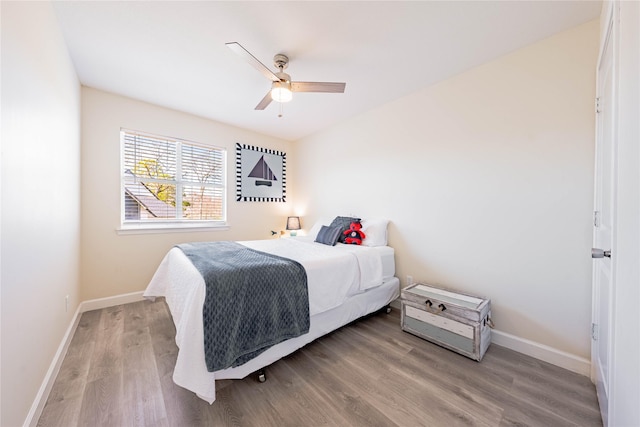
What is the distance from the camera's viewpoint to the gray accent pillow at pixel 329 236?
9.88 feet

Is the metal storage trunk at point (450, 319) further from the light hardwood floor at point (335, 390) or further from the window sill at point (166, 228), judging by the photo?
the window sill at point (166, 228)

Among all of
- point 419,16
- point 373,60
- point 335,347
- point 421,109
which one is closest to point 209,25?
point 373,60

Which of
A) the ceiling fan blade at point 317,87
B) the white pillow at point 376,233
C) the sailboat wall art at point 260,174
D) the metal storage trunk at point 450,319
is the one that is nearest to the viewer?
the metal storage trunk at point 450,319

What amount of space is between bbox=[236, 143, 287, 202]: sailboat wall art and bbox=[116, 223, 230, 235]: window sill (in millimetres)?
619

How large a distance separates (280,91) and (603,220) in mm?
2438

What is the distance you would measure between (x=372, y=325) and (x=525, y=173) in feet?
6.54

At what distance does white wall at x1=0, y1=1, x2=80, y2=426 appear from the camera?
3.46ft

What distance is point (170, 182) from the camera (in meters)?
3.41

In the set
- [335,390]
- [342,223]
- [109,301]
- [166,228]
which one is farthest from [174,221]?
[335,390]

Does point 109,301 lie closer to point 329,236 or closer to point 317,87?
point 329,236

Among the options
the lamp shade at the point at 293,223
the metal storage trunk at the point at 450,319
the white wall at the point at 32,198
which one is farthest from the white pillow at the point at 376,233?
the white wall at the point at 32,198

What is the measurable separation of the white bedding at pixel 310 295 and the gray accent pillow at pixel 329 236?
0.17m

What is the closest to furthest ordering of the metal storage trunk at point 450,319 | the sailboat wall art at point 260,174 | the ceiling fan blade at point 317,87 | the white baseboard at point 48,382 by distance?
the white baseboard at point 48,382 < the metal storage trunk at point 450,319 < the ceiling fan blade at point 317,87 < the sailboat wall art at point 260,174

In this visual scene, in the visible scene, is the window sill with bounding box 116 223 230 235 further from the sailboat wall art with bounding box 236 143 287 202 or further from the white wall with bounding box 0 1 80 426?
the white wall with bounding box 0 1 80 426
